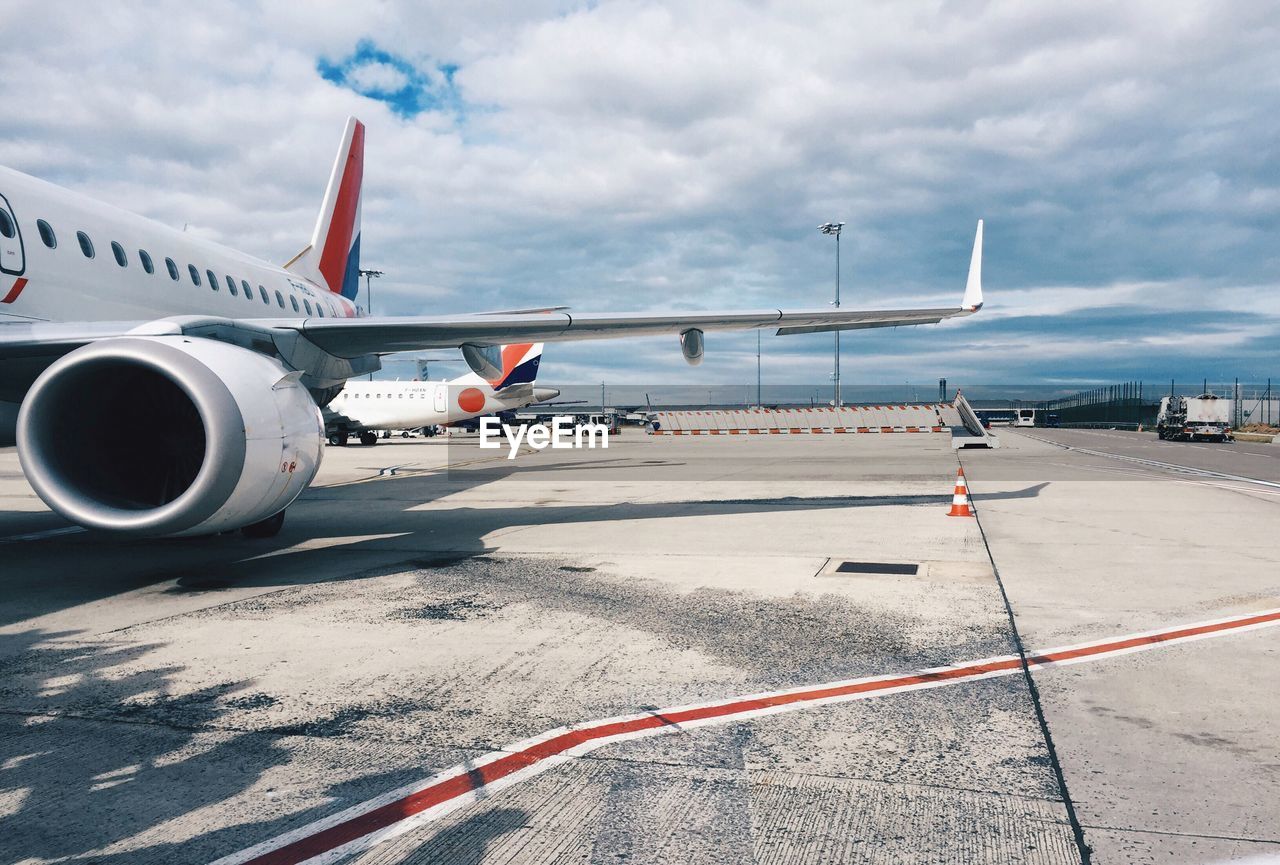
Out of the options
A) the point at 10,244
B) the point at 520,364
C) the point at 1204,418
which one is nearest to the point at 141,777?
the point at 10,244

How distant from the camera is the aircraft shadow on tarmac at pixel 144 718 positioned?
304cm

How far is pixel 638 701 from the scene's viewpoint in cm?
436

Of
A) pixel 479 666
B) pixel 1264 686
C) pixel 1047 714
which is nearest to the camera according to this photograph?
pixel 1047 714

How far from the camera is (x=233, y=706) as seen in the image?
14.2 feet

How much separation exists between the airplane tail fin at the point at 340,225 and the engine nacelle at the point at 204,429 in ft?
28.2

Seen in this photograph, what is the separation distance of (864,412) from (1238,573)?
35.8m

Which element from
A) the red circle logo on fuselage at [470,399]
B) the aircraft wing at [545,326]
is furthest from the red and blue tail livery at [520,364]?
the aircraft wing at [545,326]

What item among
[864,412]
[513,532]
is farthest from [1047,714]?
[864,412]

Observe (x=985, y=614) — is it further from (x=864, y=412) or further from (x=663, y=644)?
(x=864, y=412)

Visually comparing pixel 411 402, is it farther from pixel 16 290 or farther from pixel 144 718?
pixel 144 718

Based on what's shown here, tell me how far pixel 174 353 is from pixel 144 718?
11.0 feet

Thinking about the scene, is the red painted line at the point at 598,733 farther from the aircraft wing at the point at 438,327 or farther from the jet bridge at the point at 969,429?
the jet bridge at the point at 969,429

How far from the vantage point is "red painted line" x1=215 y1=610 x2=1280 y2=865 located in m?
2.93

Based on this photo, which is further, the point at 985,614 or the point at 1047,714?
the point at 985,614
